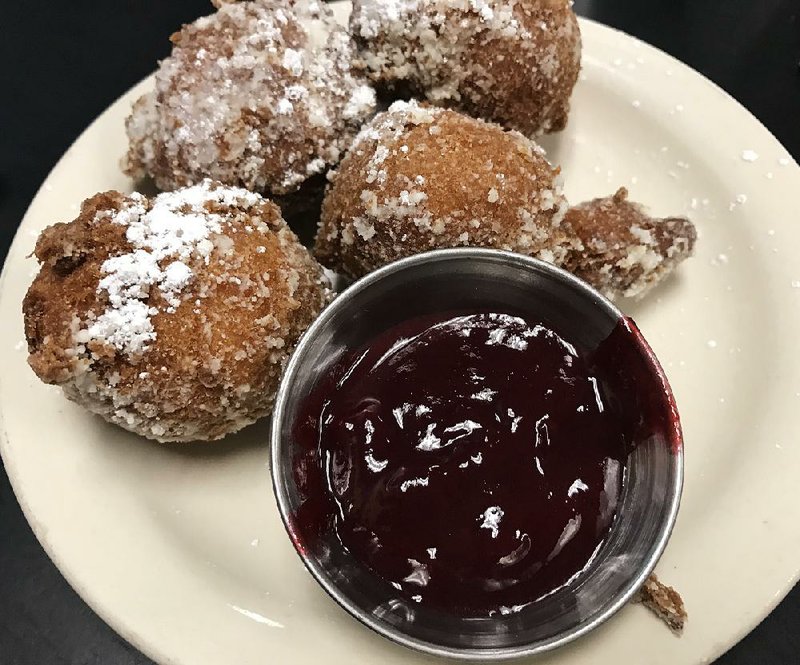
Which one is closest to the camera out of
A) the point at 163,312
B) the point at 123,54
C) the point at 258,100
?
the point at 163,312

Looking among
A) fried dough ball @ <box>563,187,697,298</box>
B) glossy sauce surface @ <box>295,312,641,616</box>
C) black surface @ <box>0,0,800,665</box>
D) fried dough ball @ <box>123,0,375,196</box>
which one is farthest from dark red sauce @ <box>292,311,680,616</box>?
black surface @ <box>0,0,800,665</box>

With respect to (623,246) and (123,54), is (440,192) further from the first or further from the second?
(123,54)

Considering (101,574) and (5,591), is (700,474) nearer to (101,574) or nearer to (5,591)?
(101,574)

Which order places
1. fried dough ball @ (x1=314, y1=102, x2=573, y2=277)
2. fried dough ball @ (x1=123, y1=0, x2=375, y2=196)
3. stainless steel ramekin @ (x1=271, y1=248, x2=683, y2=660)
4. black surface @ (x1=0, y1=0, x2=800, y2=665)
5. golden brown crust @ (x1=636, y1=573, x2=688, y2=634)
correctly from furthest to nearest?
1. black surface @ (x1=0, y1=0, x2=800, y2=665)
2. fried dough ball @ (x1=123, y1=0, x2=375, y2=196)
3. fried dough ball @ (x1=314, y1=102, x2=573, y2=277)
4. golden brown crust @ (x1=636, y1=573, x2=688, y2=634)
5. stainless steel ramekin @ (x1=271, y1=248, x2=683, y2=660)

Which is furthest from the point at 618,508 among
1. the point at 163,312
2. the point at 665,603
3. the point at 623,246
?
the point at 163,312

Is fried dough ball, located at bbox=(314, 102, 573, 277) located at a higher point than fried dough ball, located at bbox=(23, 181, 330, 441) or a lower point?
higher

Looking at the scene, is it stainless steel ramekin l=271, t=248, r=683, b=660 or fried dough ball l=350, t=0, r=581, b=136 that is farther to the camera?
fried dough ball l=350, t=0, r=581, b=136

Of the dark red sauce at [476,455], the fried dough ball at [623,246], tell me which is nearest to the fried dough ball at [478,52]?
the fried dough ball at [623,246]

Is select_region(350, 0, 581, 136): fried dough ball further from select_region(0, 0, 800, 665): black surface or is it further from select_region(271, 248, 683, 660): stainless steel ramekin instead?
select_region(0, 0, 800, 665): black surface
